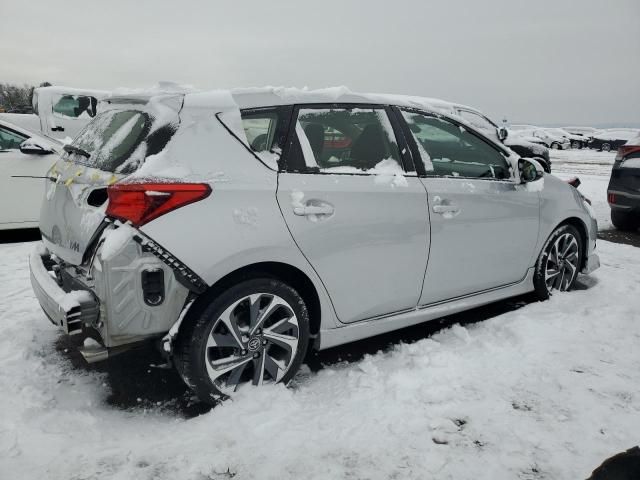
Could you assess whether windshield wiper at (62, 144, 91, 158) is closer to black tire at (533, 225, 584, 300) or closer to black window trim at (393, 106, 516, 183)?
black window trim at (393, 106, 516, 183)

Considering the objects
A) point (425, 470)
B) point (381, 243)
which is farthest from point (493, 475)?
point (381, 243)

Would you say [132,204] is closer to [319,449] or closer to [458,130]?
[319,449]

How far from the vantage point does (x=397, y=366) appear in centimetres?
327

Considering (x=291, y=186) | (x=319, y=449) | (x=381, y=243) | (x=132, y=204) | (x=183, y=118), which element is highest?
(x=183, y=118)

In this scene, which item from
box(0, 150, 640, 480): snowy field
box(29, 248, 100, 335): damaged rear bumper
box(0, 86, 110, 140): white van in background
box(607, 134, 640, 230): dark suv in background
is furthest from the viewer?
box(0, 86, 110, 140): white van in background

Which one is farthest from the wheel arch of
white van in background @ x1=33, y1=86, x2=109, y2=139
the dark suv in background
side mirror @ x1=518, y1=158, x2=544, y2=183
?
white van in background @ x1=33, y1=86, x2=109, y2=139

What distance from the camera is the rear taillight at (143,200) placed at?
7.98 feet

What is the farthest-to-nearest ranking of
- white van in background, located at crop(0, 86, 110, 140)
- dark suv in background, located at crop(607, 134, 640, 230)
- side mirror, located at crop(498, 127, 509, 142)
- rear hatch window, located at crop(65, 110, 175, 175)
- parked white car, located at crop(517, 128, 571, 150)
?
1. parked white car, located at crop(517, 128, 571, 150)
2. side mirror, located at crop(498, 127, 509, 142)
3. white van in background, located at crop(0, 86, 110, 140)
4. dark suv in background, located at crop(607, 134, 640, 230)
5. rear hatch window, located at crop(65, 110, 175, 175)

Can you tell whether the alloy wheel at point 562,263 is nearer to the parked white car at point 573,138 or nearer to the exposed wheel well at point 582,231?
the exposed wheel well at point 582,231

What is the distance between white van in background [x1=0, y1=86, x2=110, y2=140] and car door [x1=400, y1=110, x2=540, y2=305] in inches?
346

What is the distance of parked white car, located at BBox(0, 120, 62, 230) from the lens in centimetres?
629

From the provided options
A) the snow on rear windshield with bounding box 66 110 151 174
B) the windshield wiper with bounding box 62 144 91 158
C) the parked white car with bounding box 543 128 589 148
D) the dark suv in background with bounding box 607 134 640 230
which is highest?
the snow on rear windshield with bounding box 66 110 151 174

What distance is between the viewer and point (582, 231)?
15.2 feet

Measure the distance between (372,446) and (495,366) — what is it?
3.86 ft
